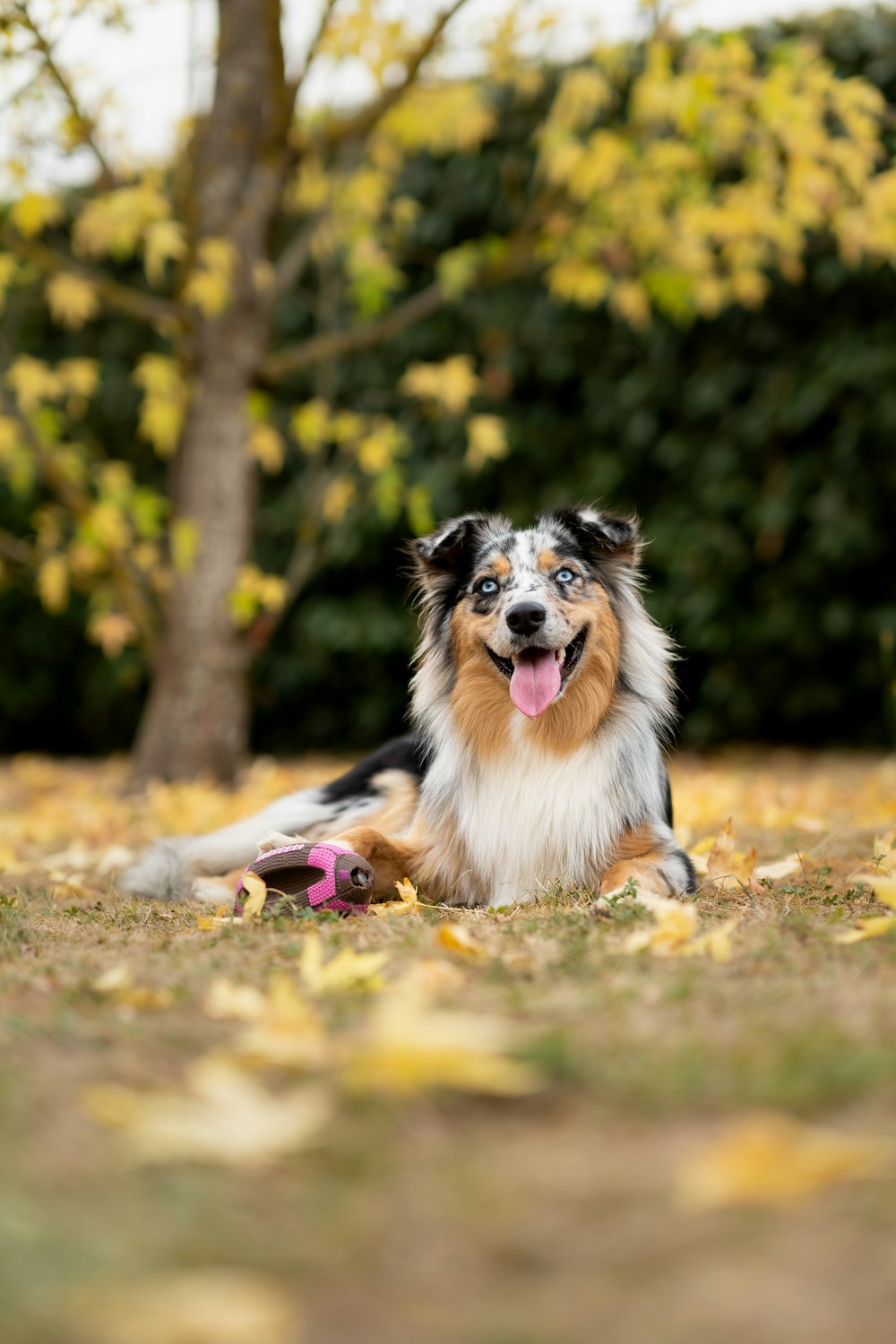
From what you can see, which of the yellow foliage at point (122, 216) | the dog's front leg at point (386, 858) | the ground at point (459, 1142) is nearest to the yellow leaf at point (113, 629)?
the yellow foliage at point (122, 216)

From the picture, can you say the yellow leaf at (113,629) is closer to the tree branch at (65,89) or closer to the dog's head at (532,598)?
the tree branch at (65,89)

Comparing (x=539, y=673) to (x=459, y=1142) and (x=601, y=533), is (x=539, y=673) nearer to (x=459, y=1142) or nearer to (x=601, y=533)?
(x=601, y=533)

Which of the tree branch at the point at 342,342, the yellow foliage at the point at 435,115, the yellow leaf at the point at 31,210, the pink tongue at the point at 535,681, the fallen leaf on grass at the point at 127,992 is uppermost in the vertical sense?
the yellow foliage at the point at 435,115

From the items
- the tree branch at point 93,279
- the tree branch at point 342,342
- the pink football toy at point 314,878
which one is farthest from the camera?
the tree branch at point 342,342

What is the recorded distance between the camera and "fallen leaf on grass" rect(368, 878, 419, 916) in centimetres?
329

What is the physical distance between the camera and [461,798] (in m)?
3.74

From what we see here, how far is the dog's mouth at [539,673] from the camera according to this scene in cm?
352

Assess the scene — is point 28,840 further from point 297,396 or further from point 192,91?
point 297,396

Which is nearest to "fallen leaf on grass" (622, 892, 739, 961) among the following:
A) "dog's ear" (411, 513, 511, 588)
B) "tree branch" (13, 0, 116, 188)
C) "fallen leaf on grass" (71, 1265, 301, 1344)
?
"fallen leaf on grass" (71, 1265, 301, 1344)

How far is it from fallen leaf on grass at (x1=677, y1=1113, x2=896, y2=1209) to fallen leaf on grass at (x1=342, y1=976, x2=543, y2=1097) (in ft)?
0.89

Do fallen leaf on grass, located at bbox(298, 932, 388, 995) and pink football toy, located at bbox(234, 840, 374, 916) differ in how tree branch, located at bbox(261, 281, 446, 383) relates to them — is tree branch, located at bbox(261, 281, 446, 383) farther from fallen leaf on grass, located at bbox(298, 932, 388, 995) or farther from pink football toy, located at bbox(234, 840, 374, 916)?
fallen leaf on grass, located at bbox(298, 932, 388, 995)

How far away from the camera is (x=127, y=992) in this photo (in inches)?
89.4

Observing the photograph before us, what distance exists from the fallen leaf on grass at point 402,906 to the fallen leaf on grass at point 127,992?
0.90 m

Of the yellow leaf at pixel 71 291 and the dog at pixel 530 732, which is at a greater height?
the yellow leaf at pixel 71 291
